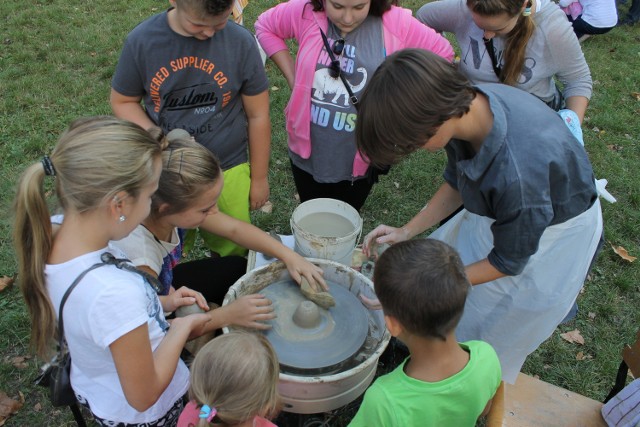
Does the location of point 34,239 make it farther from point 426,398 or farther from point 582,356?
point 582,356

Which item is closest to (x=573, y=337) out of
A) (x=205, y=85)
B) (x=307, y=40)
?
(x=307, y=40)

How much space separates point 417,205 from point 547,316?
2110mm

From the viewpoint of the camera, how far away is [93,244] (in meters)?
1.57

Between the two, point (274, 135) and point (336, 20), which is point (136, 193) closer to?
point (336, 20)

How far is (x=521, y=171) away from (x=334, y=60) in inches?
54.7

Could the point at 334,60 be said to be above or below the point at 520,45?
below

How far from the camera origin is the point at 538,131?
67.6 inches

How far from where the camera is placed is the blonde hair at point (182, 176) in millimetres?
1978

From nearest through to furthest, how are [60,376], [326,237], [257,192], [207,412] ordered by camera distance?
1. [207,412]
2. [60,376]
3. [326,237]
4. [257,192]

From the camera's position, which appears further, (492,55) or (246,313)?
(492,55)

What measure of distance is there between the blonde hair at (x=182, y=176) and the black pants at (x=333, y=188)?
1.18 meters

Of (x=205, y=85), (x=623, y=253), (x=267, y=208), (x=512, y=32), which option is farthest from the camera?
(x=267, y=208)

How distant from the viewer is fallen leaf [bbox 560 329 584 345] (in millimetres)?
3240

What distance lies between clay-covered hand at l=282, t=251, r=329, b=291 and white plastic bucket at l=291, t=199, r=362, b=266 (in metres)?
0.15
